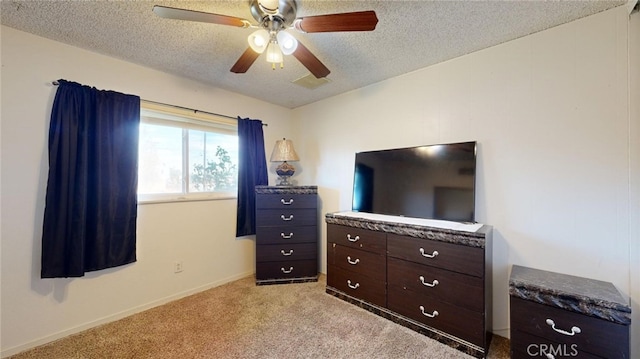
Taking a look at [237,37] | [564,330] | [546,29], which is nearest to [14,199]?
[237,37]

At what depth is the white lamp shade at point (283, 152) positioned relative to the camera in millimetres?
3129

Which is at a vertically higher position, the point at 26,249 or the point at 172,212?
the point at 172,212

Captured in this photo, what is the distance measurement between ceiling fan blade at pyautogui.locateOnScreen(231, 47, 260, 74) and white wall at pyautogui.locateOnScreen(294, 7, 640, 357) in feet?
5.24

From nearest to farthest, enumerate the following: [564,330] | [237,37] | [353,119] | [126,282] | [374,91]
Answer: [564,330]
[237,37]
[126,282]
[374,91]
[353,119]

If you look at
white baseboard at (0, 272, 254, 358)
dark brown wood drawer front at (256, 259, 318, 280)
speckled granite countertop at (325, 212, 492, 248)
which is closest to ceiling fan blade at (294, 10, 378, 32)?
speckled granite countertop at (325, 212, 492, 248)

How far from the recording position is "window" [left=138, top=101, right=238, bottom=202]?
242 cm

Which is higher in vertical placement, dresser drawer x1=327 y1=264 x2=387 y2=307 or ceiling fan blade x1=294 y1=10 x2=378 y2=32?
ceiling fan blade x1=294 y1=10 x2=378 y2=32

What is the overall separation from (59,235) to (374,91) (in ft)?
10.2

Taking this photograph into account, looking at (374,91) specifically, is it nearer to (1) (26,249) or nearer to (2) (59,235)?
(2) (59,235)

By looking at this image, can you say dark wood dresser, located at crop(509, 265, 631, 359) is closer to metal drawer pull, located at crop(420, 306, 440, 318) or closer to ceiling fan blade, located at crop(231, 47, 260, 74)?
metal drawer pull, located at crop(420, 306, 440, 318)

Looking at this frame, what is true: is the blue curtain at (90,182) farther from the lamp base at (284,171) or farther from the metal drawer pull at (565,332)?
the metal drawer pull at (565,332)

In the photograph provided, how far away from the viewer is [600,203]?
5.17 ft

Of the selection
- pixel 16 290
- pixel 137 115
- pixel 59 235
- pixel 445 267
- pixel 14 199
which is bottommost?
pixel 16 290

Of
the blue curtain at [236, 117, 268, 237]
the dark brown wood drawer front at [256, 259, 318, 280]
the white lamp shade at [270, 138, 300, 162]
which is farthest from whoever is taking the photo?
the white lamp shade at [270, 138, 300, 162]
